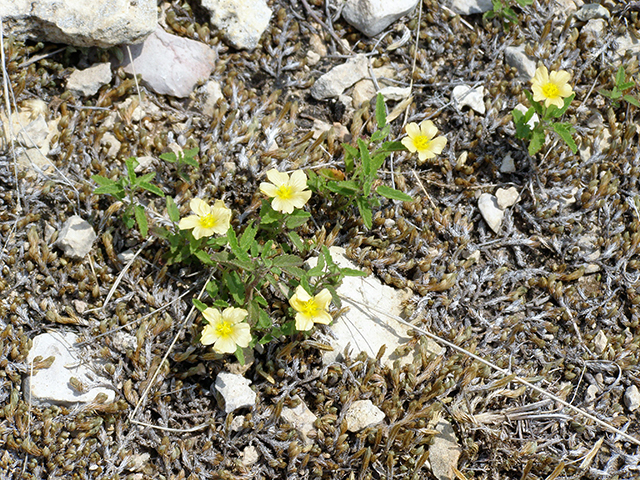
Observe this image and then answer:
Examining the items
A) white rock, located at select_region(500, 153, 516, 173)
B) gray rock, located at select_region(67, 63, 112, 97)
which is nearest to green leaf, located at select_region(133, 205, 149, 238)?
gray rock, located at select_region(67, 63, 112, 97)


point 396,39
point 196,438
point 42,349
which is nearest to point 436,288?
point 196,438

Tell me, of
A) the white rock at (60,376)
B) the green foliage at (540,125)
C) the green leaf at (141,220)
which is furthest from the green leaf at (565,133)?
the white rock at (60,376)

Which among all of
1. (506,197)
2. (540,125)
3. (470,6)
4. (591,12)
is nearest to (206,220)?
(506,197)

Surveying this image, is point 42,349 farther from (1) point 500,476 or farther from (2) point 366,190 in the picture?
(1) point 500,476

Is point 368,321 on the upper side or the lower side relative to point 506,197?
lower

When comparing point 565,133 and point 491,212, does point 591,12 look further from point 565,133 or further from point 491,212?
point 491,212

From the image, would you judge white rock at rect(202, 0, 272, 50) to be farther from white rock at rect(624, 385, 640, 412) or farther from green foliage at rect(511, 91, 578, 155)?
white rock at rect(624, 385, 640, 412)

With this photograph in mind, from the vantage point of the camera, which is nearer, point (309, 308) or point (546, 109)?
point (309, 308)
